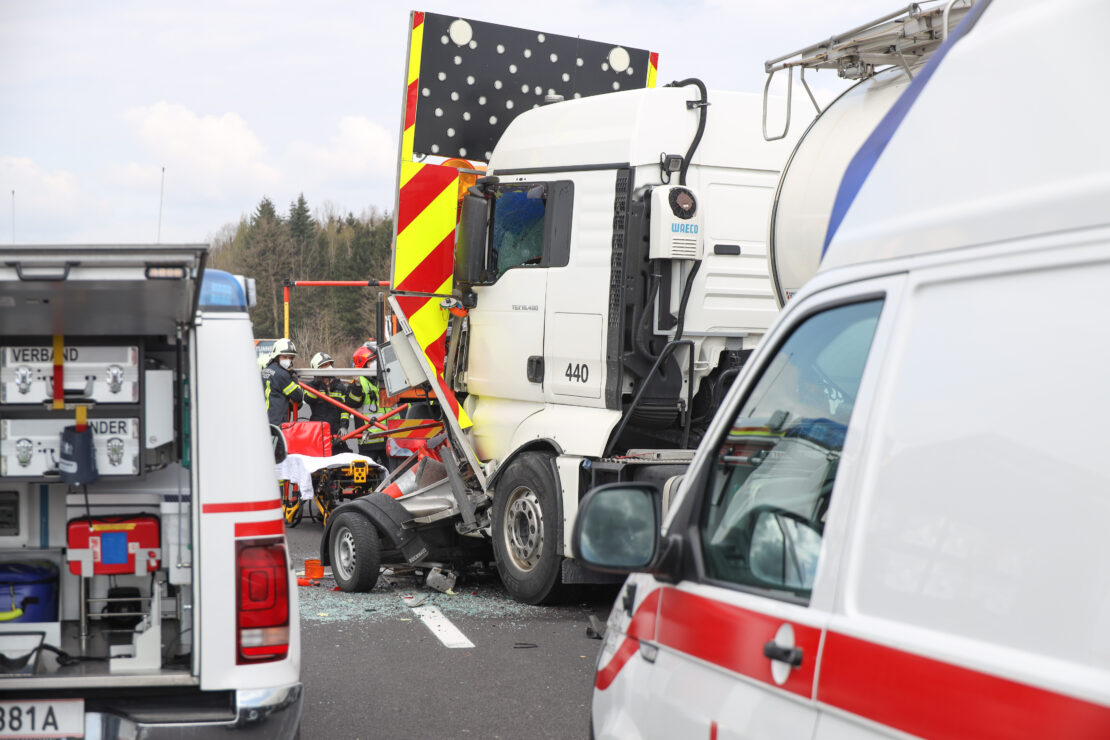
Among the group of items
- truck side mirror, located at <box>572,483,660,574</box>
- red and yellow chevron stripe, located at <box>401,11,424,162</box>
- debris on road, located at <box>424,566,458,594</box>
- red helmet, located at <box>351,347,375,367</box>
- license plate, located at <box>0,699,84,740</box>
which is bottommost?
debris on road, located at <box>424,566,458,594</box>

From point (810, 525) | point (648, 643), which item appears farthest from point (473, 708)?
point (810, 525)

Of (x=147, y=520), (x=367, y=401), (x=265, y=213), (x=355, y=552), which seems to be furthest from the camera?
(x=265, y=213)

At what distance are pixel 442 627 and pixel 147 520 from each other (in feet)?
13.1

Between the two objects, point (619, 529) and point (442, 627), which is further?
point (442, 627)

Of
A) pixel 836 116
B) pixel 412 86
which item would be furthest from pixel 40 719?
pixel 412 86

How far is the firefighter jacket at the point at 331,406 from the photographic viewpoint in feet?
45.9

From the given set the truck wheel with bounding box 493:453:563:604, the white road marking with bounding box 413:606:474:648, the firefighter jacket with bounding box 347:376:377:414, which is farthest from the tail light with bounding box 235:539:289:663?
the firefighter jacket with bounding box 347:376:377:414

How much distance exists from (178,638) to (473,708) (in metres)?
2.32

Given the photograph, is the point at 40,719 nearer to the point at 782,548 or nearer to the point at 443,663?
the point at 782,548

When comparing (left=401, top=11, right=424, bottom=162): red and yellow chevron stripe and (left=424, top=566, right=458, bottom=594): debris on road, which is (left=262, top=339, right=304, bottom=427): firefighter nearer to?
(left=424, top=566, right=458, bottom=594): debris on road

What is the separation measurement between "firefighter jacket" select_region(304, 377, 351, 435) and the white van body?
38.2 ft

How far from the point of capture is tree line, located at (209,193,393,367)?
172 ft

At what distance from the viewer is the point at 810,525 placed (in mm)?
2527

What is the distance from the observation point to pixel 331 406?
46.2 ft
